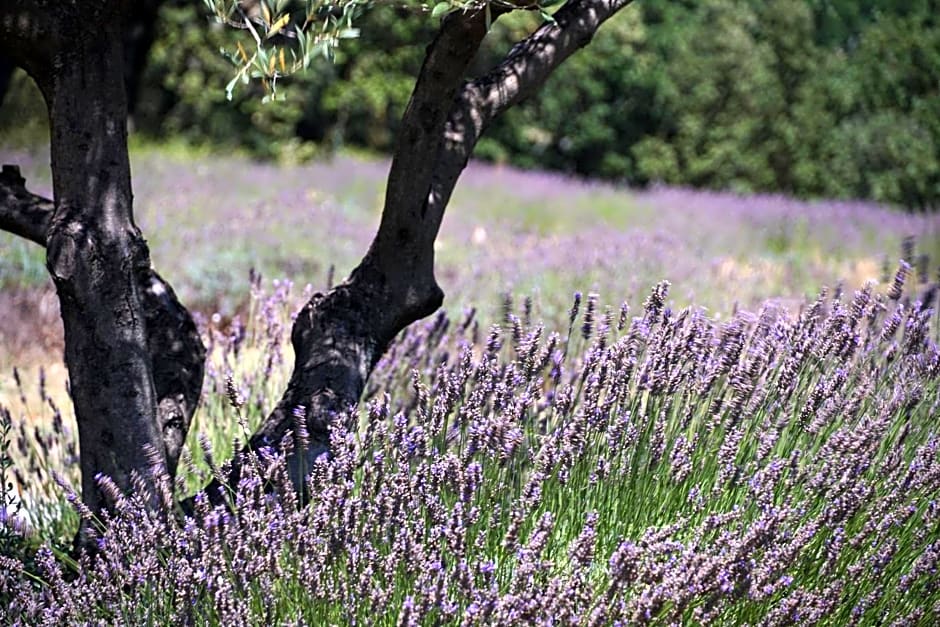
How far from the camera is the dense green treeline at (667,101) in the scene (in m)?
14.9

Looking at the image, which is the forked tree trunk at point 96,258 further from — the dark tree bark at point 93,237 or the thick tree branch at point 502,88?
the thick tree branch at point 502,88

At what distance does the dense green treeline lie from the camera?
48.9ft

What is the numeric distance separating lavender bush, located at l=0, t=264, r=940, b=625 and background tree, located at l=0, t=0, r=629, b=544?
29 centimetres

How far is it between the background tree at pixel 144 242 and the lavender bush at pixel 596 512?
291 millimetres

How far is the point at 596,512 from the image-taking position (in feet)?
8.14

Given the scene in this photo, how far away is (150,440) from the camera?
120 inches

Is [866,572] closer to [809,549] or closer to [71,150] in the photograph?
[809,549]

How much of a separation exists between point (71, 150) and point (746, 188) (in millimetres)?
14966

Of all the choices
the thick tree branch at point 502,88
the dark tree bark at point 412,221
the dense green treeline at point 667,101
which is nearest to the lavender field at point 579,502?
the dark tree bark at point 412,221

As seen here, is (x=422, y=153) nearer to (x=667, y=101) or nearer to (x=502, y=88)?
(x=502, y=88)

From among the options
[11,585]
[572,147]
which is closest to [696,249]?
[11,585]

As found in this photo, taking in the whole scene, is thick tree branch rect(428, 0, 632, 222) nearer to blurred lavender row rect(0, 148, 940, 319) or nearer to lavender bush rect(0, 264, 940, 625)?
lavender bush rect(0, 264, 940, 625)

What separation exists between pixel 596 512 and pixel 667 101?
54.7 ft

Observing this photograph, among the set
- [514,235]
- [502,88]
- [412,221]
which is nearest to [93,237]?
[412,221]
